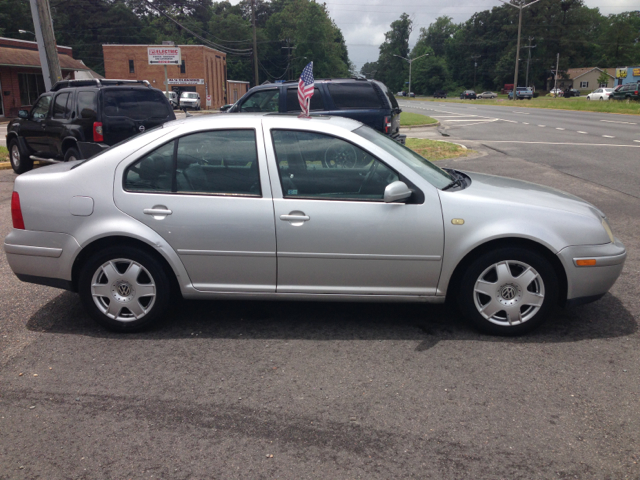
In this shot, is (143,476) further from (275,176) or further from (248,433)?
(275,176)

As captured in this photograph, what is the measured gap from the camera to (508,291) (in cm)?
431

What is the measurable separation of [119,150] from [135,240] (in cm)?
73

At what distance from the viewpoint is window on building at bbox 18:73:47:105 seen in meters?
40.8

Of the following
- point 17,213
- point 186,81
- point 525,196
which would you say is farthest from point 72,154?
point 186,81

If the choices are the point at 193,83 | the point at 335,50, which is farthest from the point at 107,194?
the point at 335,50

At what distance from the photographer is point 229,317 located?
4883 mm

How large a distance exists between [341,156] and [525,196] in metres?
1.48

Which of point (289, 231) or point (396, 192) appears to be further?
point (289, 231)

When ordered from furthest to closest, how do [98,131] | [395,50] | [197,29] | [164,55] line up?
[395,50] → [197,29] → [164,55] → [98,131]

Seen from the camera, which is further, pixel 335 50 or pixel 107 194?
pixel 335 50

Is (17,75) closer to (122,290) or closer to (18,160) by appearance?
(18,160)

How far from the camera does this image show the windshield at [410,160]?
14.9 ft

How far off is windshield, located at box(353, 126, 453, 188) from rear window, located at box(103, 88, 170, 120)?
745 cm

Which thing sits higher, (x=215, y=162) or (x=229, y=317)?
(x=215, y=162)
